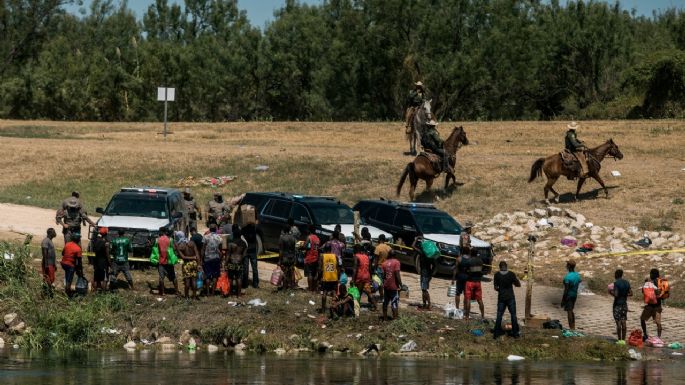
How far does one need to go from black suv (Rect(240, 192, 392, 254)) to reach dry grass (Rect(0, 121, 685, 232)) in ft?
25.5

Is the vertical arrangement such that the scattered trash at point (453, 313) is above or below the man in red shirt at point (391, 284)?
below

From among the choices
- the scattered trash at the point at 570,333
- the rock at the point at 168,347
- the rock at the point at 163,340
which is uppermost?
the scattered trash at the point at 570,333

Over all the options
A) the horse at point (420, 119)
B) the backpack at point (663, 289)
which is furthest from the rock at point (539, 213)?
the backpack at point (663, 289)

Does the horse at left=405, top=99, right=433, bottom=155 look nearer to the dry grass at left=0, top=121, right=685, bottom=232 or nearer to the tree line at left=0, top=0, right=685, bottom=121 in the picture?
the dry grass at left=0, top=121, right=685, bottom=232

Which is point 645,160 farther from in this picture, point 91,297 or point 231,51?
point 231,51

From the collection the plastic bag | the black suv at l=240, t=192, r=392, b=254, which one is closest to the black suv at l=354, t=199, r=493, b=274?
the black suv at l=240, t=192, r=392, b=254

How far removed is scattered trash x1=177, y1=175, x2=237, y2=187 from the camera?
44438mm

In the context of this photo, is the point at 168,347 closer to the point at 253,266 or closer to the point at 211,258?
the point at 211,258

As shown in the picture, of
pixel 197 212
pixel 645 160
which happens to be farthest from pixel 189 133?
pixel 197 212

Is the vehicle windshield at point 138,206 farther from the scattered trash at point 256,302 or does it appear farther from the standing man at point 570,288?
the standing man at point 570,288

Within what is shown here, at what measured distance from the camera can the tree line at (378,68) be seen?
256 ft

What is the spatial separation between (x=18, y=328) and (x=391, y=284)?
7.33 m

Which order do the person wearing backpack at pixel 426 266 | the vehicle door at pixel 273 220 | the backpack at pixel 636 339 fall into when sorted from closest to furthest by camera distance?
the backpack at pixel 636 339 → the person wearing backpack at pixel 426 266 → the vehicle door at pixel 273 220

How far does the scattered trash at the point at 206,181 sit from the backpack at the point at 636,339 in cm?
2430
